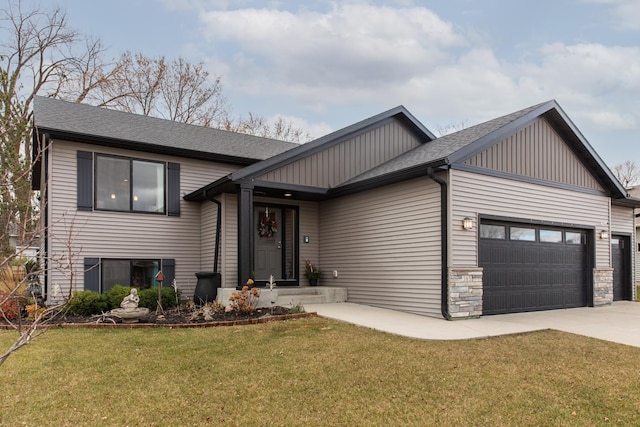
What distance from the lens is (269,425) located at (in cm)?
Answer: 353

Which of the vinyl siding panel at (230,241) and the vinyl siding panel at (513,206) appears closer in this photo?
the vinyl siding panel at (513,206)

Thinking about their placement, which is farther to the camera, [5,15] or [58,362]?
[5,15]

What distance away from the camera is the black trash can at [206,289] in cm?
959

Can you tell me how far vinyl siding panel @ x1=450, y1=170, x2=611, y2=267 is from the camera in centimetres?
842

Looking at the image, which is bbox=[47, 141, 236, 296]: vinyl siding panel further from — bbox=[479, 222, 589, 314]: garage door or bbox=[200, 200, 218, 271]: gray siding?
bbox=[479, 222, 589, 314]: garage door

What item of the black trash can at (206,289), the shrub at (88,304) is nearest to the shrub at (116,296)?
the shrub at (88,304)

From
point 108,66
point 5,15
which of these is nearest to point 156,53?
point 108,66

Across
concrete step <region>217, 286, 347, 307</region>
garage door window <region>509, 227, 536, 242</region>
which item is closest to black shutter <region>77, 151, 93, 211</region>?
concrete step <region>217, 286, 347, 307</region>

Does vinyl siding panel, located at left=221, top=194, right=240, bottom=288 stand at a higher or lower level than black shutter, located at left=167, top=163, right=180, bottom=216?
lower

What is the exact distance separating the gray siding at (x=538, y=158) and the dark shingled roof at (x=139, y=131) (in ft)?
20.3

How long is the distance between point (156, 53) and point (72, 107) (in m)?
11.9

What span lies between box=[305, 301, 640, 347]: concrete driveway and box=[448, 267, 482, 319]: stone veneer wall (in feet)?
0.63

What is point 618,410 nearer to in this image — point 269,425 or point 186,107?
point 269,425

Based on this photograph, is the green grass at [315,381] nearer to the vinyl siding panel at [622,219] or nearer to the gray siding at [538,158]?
the gray siding at [538,158]
